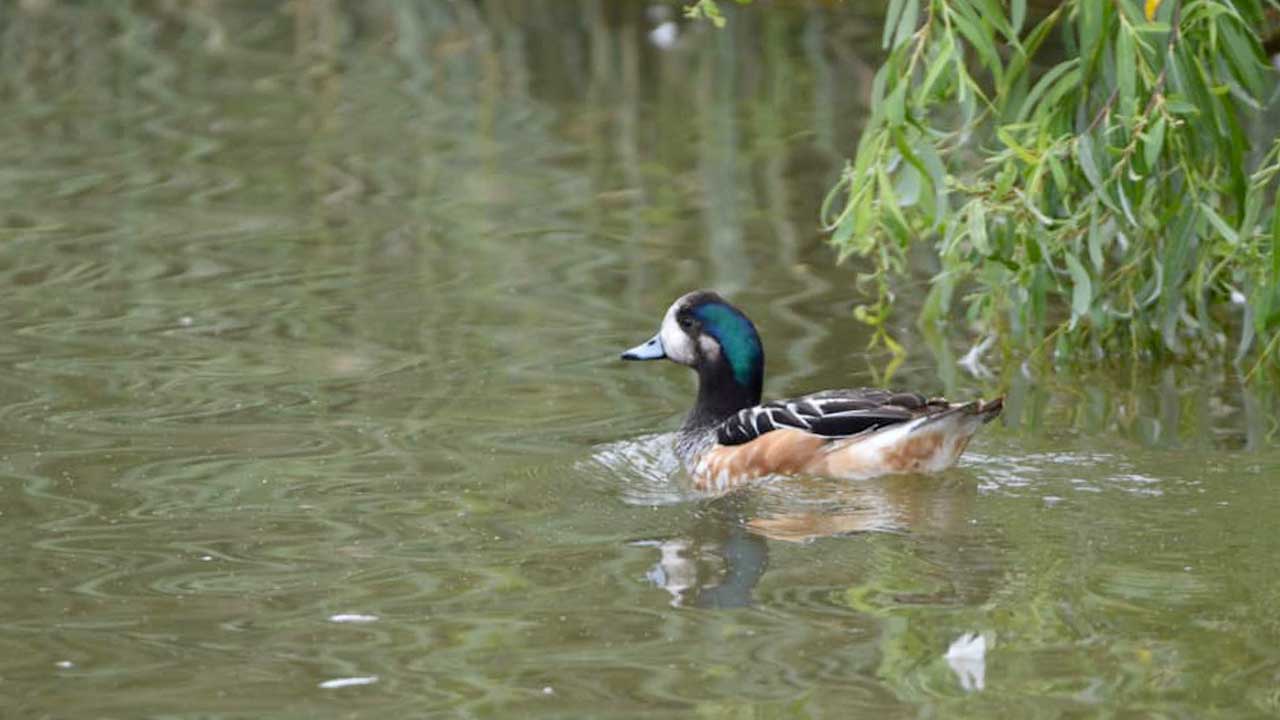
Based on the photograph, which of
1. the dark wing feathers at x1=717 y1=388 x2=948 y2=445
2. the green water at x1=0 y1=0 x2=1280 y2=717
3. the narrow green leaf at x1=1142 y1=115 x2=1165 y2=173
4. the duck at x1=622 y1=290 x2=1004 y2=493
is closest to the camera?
the green water at x1=0 y1=0 x2=1280 y2=717

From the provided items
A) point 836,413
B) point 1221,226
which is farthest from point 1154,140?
point 836,413

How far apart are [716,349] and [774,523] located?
1597 millimetres

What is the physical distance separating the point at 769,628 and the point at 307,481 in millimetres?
2487

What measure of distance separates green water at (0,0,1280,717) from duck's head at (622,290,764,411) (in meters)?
0.35

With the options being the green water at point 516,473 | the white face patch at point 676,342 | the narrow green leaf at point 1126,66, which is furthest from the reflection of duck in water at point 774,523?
the narrow green leaf at point 1126,66

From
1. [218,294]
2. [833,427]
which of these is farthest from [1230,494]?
[218,294]

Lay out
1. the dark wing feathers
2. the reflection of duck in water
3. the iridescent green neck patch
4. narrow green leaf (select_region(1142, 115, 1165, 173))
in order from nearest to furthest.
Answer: the reflection of duck in water → narrow green leaf (select_region(1142, 115, 1165, 173)) → the dark wing feathers → the iridescent green neck patch

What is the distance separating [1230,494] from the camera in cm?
807

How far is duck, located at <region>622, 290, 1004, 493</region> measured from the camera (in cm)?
852

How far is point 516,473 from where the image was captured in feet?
28.6

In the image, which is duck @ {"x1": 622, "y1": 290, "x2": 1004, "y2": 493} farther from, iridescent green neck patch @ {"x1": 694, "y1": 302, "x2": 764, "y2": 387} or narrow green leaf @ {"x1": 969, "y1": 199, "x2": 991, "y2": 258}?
narrow green leaf @ {"x1": 969, "y1": 199, "x2": 991, "y2": 258}

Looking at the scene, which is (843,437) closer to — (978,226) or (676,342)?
(978,226)

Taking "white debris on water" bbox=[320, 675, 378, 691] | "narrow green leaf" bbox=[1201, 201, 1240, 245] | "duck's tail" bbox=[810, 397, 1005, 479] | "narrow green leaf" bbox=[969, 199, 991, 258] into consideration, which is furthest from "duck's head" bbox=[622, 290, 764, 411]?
"white debris on water" bbox=[320, 675, 378, 691]

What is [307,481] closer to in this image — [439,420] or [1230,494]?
[439,420]
